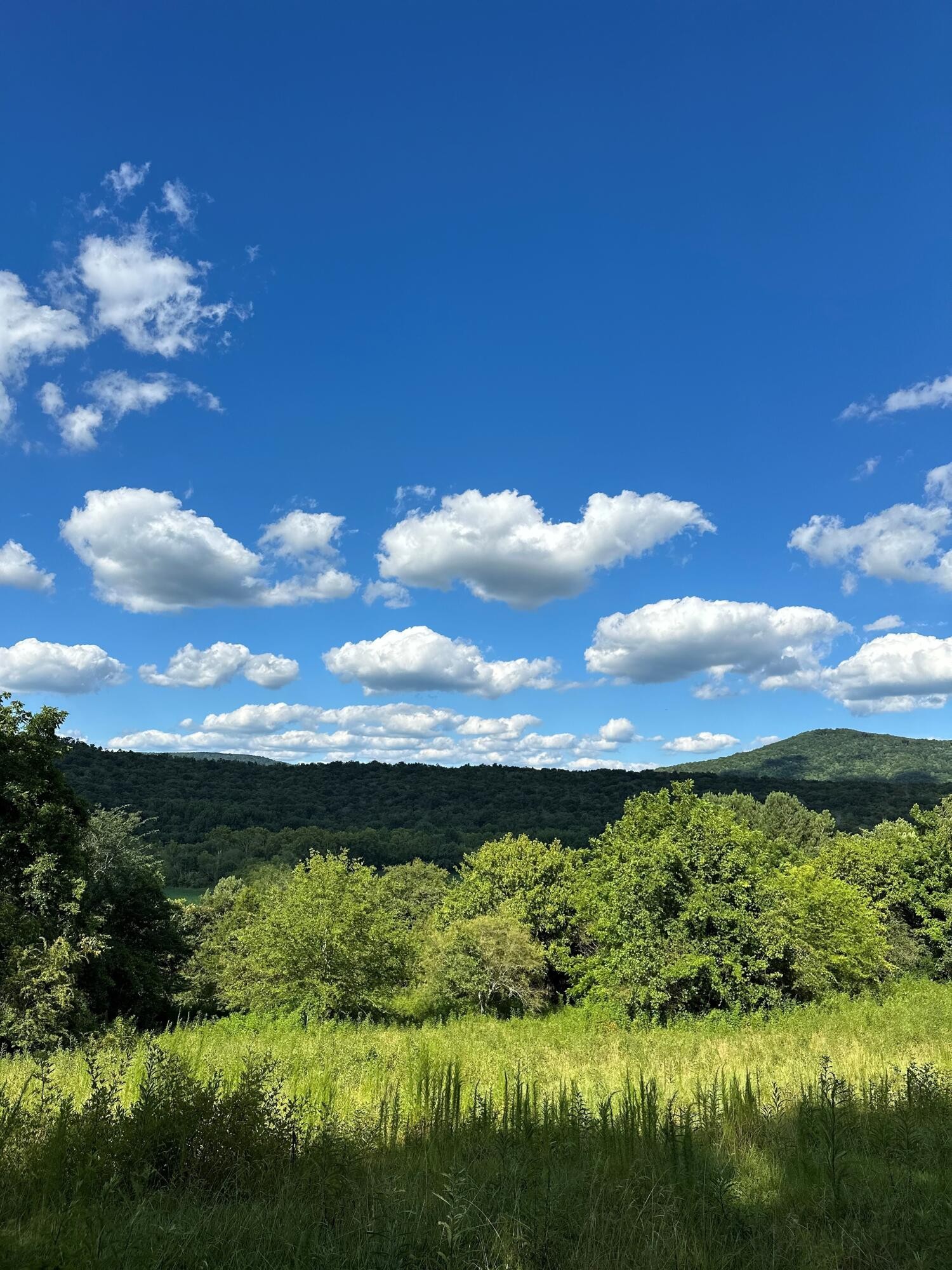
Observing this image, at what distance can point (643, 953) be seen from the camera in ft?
84.4

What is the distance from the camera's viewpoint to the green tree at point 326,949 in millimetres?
26047

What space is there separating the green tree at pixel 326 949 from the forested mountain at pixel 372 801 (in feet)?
158

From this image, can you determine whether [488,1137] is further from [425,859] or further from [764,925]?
[425,859]

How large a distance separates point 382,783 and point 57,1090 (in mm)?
161864

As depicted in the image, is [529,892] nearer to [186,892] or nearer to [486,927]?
[486,927]

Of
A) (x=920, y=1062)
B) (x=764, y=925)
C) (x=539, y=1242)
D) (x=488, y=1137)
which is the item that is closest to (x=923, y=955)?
(x=764, y=925)

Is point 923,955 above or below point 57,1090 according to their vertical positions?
below

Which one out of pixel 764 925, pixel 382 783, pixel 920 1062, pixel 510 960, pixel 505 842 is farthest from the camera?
pixel 382 783

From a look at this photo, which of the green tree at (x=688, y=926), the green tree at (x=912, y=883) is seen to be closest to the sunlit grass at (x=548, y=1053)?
the green tree at (x=688, y=926)

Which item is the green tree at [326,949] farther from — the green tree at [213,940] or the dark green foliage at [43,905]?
the dark green foliage at [43,905]

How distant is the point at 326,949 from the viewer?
26312 mm

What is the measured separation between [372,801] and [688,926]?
128 m

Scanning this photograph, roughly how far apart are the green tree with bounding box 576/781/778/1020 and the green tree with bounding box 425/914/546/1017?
15.3 feet

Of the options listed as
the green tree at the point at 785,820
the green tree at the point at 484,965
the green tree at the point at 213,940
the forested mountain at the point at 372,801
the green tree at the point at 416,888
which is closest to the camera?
the green tree at the point at 484,965
